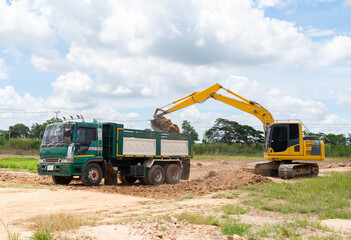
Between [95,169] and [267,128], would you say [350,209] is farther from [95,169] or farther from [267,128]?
[267,128]

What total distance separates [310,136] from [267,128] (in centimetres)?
236

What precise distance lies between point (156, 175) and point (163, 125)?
4.33 m

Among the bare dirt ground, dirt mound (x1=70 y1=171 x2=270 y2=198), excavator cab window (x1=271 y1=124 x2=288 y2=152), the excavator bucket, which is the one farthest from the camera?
the excavator bucket

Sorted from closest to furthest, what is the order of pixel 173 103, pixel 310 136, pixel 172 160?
pixel 172 160
pixel 310 136
pixel 173 103

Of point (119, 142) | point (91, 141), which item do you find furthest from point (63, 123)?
point (119, 142)

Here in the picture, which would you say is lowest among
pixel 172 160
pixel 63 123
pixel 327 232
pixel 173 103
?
pixel 327 232

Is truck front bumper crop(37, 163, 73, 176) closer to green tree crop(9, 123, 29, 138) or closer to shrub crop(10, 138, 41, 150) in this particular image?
shrub crop(10, 138, 41, 150)

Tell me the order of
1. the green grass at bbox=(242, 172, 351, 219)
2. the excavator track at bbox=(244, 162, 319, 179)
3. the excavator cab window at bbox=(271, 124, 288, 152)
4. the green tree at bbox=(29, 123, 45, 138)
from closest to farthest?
the green grass at bbox=(242, 172, 351, 219)
the excavator track at bbox=(244, 162, 319, 179)
the excavator cab window at bbox=(271, 124, 288, 152)
the green tree at bbox=(29, 123, 45, 138)

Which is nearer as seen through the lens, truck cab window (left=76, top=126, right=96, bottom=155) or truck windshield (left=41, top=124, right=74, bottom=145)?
truck windshield (left=41, top=124, right=74, bottom=145)

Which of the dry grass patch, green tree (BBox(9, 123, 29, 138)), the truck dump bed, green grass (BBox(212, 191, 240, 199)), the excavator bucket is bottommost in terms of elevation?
green grass (BBox(212, 191, 240, 199))

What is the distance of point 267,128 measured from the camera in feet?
73.8

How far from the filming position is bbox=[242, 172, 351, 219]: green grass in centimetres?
1066

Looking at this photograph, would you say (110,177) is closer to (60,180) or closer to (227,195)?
(60,180)

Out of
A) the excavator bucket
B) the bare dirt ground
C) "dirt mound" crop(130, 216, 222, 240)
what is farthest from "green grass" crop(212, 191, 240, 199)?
the excavator bucket
